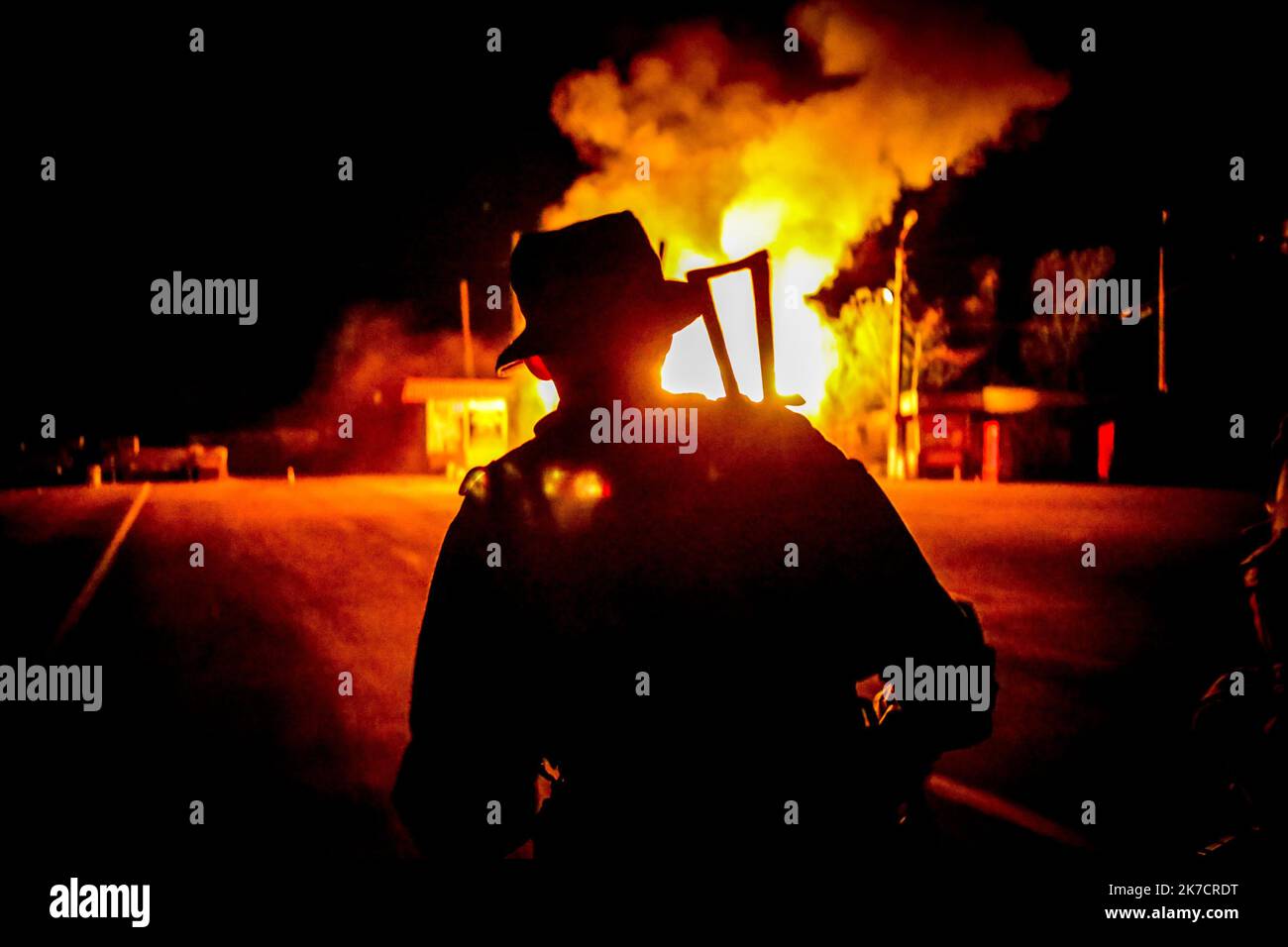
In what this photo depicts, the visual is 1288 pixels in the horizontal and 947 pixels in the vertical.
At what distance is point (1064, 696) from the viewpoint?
5.64 m

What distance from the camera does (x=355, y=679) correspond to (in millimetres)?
6289

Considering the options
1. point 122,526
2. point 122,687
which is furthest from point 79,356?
point 122,687

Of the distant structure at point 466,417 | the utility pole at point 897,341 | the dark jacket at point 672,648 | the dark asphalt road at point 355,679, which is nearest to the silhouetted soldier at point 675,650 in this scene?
the dark jacket at point 672,648

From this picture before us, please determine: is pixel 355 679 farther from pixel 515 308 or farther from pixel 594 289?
pixel 515 308

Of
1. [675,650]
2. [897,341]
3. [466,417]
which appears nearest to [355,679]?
[675,650]

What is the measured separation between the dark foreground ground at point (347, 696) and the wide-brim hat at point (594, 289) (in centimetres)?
123

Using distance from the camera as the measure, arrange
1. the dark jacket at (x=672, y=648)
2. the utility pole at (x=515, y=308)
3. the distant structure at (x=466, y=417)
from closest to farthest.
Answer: the dark jacket at (x=672, y=648), the utility pole at (x=515, y=308), the distant structure at (x=466, y=417)

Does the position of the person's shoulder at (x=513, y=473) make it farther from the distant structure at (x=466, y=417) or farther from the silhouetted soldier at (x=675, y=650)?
the distant structure at (x=466, y=417)

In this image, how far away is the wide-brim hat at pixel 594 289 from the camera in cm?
148

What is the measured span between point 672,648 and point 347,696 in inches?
201

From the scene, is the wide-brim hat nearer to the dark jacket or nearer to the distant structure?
the dark jacket

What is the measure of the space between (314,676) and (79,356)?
158 feet
